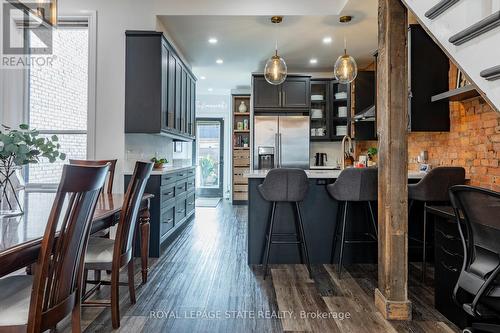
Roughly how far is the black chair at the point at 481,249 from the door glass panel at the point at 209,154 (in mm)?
7509

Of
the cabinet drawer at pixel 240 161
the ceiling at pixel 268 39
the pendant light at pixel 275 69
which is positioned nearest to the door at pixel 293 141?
the ceiling at pixel 268 39

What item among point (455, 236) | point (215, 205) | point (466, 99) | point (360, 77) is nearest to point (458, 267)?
point (455, 236)

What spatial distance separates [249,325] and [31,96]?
12.7ft

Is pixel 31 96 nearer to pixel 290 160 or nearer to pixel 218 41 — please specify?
pixel 218 41

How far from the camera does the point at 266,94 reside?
639 centimetres

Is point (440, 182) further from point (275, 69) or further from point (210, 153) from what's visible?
point (210, 153)

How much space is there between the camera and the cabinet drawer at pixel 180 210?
14.9 ft

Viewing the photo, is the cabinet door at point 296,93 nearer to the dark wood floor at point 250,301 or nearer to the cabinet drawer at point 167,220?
the cabinet drawer at point 167,220

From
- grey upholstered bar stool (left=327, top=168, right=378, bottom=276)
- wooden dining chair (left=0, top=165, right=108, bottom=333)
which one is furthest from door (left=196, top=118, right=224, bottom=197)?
wooden dining chair (left=0, top=165, right=108, bottom=333)

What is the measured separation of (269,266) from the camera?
3.38 m

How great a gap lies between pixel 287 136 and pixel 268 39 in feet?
6.48

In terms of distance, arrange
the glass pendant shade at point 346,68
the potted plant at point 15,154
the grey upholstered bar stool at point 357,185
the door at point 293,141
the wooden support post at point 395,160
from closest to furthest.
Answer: the potted plant at point 15,154 → the wooden support post at point 395,160 → the grey upholstered bar stool at point 357,185 → the glass pendant shade at point 346,68 → the door at point 293,141

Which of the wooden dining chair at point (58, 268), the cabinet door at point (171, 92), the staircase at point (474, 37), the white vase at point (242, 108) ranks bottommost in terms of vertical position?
the wooden dining chair at point (58, 268)

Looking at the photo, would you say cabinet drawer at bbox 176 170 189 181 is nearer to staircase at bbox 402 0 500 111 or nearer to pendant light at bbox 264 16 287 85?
pendant light at bbox 264 16 287 85
